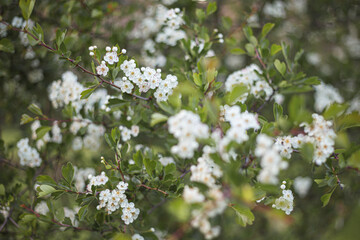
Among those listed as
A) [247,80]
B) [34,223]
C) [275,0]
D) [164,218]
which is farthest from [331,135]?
[275,0]

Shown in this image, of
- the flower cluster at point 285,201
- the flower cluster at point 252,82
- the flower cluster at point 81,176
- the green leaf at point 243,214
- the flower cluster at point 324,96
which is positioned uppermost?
the flower cluster at point 252,82

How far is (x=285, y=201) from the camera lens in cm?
120

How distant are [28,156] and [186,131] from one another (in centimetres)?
141

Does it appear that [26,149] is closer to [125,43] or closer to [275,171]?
[125,43]

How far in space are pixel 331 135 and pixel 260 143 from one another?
1.01 feet

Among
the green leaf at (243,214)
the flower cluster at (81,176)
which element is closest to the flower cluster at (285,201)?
the green leaf at (243,214)

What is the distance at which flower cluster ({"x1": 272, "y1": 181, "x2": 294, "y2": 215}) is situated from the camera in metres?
1.19

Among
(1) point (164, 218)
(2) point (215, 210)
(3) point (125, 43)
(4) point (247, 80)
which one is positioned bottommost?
(1) point (164, 218)

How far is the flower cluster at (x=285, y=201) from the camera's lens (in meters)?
1.19

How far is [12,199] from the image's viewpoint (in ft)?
5.20

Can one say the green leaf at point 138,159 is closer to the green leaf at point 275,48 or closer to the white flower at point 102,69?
the white flower at point 102,69

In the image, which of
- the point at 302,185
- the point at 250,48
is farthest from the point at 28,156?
the point at 302,185

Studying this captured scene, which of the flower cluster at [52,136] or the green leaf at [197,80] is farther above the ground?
the green leaf at [197,80]

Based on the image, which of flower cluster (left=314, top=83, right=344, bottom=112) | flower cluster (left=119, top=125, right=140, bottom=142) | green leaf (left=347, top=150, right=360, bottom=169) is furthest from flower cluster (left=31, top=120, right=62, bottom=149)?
flower cluster (left=314, top=83, right=344, bottom=112)
